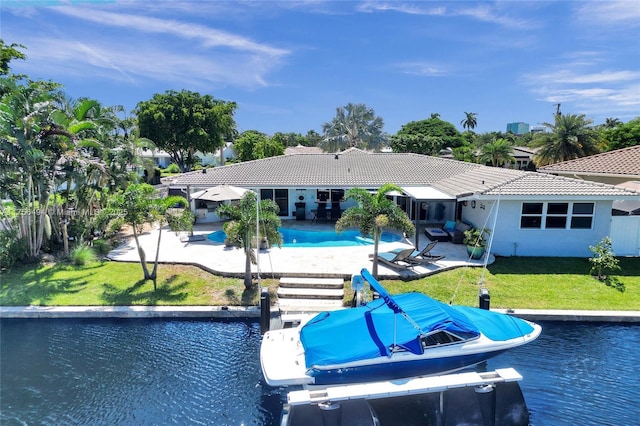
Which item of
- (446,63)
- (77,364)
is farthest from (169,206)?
(446,63)

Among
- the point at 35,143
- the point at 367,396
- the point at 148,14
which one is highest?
the point at 148,14

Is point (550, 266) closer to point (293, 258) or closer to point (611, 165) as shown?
point (293, 258)

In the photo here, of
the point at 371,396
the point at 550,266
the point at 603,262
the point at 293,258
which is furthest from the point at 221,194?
the point at 603,262

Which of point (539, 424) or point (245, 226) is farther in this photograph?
point (245, 226)

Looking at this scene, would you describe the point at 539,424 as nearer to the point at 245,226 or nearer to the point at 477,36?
A: the point at 245,226

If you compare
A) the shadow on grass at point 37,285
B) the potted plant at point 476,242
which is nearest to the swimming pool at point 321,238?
the potted plant at point 476,242

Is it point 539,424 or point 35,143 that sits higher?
point 35,143
